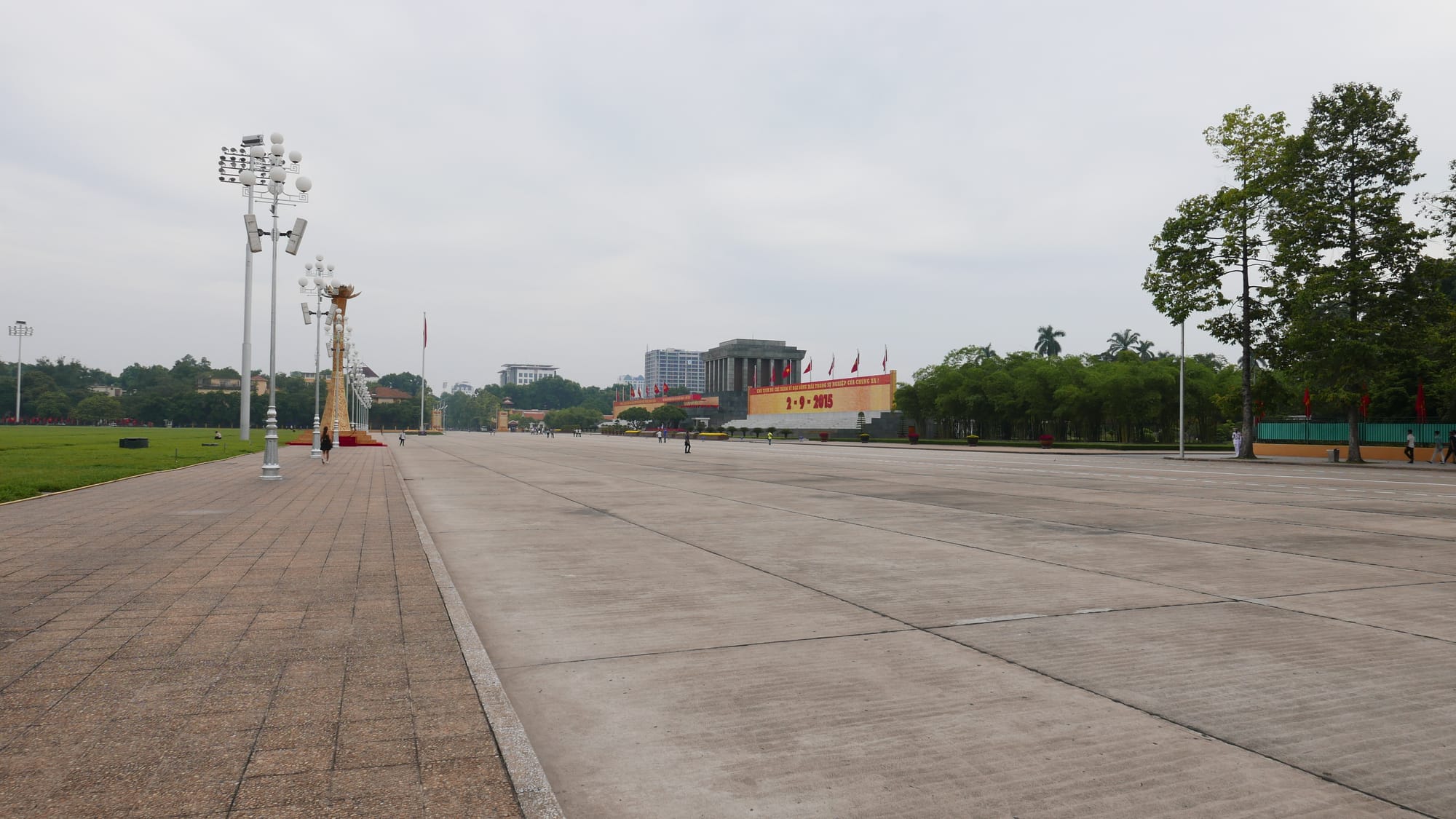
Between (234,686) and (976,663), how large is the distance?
4457mm

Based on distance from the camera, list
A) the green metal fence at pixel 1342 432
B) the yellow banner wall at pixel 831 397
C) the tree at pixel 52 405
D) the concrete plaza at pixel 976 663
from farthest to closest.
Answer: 1. the tree at pixel 52 405
2. the yellow banner wall at pixel 831 397
3. the green metal fence at pixel 1342 432
4. the concrete plaza at pixel 976 663

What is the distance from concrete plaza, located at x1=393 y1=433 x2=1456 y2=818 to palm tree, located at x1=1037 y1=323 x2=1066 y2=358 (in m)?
113

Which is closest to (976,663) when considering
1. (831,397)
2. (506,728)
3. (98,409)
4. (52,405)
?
(506,728)

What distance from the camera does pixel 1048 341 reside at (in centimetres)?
12156

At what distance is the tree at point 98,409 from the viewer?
456 feet

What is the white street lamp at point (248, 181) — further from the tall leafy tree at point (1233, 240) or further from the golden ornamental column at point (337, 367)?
the tall leafy tree at point (1233, 240)

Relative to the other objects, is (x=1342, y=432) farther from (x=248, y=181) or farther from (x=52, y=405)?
(x=52, y=405)

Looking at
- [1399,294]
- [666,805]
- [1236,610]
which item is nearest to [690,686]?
[666,805]

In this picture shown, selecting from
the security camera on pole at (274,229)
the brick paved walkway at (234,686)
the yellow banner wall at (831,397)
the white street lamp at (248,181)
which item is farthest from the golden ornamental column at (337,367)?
the yellow banner wall at (831,397)

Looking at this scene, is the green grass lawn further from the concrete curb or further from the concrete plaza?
the concrete curb

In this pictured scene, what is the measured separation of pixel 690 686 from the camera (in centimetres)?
512

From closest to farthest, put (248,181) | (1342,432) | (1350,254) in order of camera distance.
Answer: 1. (248,181)
2. (1350,254)
3. (1342,432)

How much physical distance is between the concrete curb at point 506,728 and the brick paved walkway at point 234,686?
57 mm

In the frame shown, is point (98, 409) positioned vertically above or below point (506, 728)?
above
